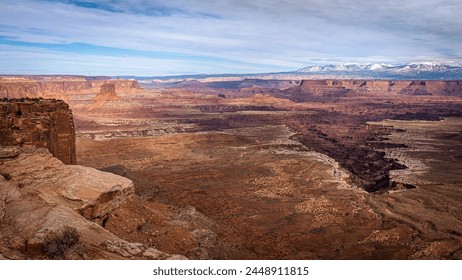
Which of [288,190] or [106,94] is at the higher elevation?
[106,94]

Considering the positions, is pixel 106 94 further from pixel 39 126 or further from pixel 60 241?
pixel 60 241

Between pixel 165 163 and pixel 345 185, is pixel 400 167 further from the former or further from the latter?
pixel 165 163

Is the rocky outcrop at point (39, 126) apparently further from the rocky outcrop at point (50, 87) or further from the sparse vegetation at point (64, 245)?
the rocky outcrop at point (50, 87)

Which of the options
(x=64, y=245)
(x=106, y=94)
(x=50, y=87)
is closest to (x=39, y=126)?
(x=64, y=245)

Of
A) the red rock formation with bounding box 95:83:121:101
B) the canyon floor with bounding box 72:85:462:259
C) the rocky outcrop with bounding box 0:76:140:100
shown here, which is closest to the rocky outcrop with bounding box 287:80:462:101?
the rocky outcrop with bounding box 0:76:140:100

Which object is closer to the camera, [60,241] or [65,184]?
[60,241]

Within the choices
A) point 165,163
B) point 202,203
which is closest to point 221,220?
point 202,203
